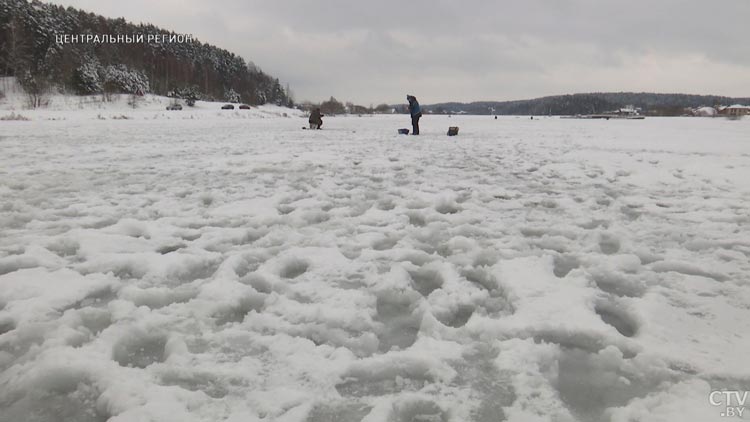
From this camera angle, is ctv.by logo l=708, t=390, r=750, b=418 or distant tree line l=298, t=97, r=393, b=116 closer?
ctv.by logo l=708, t=390, r=750, b=418

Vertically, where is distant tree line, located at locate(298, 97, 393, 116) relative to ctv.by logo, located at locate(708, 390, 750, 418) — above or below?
above

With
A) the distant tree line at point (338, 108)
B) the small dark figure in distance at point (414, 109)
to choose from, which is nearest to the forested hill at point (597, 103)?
the distant tree line at point (338, 108)

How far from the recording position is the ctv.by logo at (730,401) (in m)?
1.68

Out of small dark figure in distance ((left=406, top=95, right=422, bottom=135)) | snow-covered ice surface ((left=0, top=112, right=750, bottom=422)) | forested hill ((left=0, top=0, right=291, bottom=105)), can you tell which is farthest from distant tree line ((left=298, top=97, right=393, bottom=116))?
snow-covered ice surface ((left=0, top=112, right=750, bottom=422))

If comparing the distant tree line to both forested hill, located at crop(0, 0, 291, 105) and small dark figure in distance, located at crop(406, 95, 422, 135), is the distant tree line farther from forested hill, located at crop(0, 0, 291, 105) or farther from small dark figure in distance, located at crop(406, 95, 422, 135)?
small dark figure in distance, located at crop(406, 95, 422, 135)

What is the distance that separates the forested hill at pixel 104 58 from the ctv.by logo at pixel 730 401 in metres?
67.6

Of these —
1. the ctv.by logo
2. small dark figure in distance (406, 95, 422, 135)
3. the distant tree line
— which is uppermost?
the distant tree line

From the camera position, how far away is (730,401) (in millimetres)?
1749

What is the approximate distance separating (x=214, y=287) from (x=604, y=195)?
5281 millimetres

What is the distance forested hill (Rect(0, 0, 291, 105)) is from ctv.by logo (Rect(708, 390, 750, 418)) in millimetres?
67612

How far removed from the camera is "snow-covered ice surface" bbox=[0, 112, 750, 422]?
1.76 metres

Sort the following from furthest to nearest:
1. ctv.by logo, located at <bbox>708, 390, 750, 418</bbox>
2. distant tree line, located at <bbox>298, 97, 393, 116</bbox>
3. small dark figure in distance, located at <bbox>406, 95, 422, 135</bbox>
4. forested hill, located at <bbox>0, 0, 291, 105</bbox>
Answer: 1. distant tree line, located at <bbox>298, 97, 393, 116</bbox>
2. forested hill, located at <bbox>0, 0, 291, 105</bbox>
3. small dark figure in distance, located at <bbox>406, 95, 422, 135</bbox>
4. ctv.by logo, located at <bbox>708, 390, 750, 418</bbox>

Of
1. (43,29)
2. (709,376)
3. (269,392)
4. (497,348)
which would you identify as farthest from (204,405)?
(43,29)

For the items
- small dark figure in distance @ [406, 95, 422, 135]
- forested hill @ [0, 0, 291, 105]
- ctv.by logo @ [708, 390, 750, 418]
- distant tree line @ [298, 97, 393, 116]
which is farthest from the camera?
distant tree line @ [298, 97, 393, 116]
